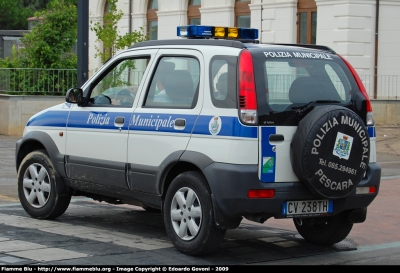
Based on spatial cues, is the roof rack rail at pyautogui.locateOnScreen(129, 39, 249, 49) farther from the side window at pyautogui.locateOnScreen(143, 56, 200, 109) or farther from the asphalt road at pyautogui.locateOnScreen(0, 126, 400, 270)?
the asphalt road at pyautogui.locateOnScreen(0, 126, 400, 270)

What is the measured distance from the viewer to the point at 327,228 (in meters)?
7.96

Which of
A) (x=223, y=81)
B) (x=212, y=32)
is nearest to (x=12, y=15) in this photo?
(x=212, y=32)

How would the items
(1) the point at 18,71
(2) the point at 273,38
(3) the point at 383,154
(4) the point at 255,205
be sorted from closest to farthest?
1. (4) the point at 255,205
2. (3) the point at 383,154
3. (1) the point at 18,71
4. (2) the point at 273,38

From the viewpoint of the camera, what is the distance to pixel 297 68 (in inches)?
288

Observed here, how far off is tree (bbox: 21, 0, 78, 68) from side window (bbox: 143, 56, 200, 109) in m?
14.8

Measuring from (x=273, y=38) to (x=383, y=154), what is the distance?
26.8 ft

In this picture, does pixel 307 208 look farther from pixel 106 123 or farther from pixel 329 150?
pixel 106 123

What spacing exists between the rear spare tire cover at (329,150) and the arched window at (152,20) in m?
24.5

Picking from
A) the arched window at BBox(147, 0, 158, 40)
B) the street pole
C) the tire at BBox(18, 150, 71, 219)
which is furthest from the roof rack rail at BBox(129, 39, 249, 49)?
the arched window at BBox(147, 0, 158, 40)

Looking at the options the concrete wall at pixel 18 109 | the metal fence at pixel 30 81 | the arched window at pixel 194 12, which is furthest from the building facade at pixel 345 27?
the concrete wall at pixel 18 109

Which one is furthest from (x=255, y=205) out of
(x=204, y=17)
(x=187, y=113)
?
(x=204, y=17)

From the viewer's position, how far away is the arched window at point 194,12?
29000 millimetres

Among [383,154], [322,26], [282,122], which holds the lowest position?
[383,154]

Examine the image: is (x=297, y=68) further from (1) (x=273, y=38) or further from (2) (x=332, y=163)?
(1) (x=273, y=38)
